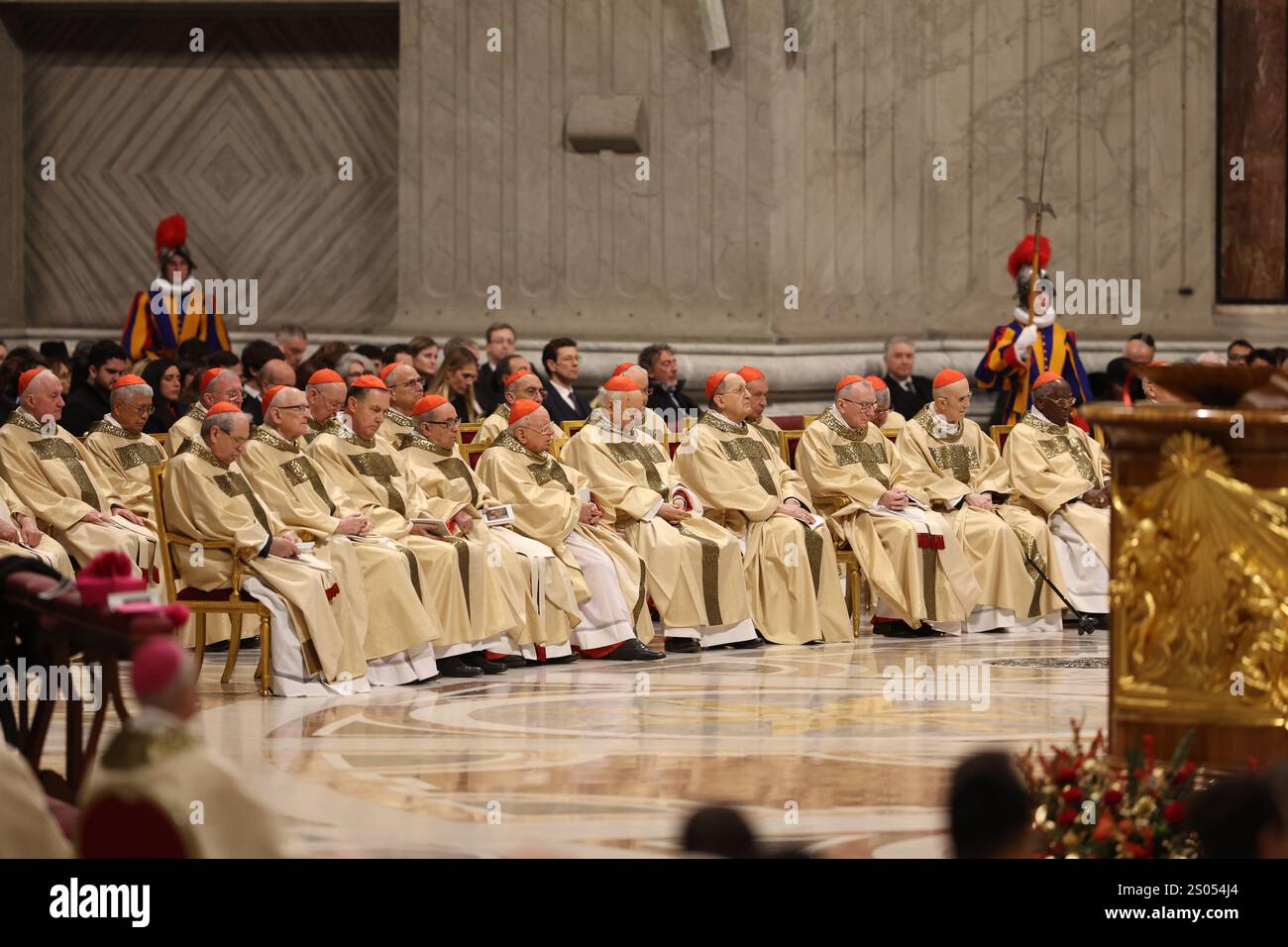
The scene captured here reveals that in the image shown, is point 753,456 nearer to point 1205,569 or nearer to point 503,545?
point 503,545

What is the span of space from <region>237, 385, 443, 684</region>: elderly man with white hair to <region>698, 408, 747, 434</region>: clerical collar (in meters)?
2.38

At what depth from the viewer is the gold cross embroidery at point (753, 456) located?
11.0m

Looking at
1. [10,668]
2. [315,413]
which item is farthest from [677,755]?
[315,413]

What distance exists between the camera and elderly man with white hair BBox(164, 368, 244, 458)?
9852 millimetres

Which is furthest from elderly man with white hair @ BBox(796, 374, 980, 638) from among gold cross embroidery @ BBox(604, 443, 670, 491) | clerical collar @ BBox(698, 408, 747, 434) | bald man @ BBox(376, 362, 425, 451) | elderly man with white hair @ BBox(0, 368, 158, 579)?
elderly man with white hair @ BBox(0, 368, 158, 579)

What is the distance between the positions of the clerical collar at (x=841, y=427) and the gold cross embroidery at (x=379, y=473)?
2.69m

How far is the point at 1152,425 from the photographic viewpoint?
5312 mm

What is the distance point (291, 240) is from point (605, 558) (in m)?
5.50

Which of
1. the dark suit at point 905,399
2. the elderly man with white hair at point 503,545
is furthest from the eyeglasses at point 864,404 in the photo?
the elderly man with white hair at point 503,545

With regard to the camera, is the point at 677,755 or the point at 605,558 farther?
the point at 605,558

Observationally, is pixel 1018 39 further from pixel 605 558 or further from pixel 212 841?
pixel 212 841

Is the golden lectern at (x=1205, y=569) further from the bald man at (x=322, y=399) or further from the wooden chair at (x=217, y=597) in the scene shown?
the bald man at (x=322, y=399)

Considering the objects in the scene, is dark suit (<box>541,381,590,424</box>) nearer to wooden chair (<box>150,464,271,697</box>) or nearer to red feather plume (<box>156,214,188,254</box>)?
red feather plume (<box>156,214,188,254</box>)
